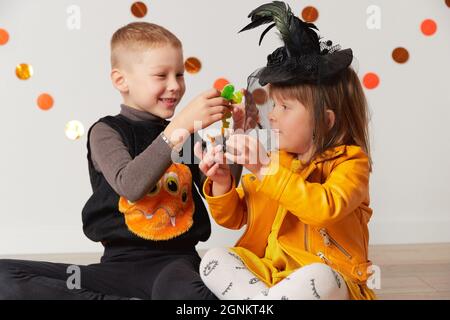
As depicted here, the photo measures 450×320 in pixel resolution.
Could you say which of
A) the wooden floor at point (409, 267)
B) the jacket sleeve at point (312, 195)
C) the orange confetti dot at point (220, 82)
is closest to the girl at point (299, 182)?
the jacket sleeve at point (312, 195)

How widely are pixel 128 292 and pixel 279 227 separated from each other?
0.28 m

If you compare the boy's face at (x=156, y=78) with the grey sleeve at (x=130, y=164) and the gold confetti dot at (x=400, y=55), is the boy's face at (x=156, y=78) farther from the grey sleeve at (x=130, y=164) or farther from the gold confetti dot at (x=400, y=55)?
the gold confetti dot at (x=400, y=55)

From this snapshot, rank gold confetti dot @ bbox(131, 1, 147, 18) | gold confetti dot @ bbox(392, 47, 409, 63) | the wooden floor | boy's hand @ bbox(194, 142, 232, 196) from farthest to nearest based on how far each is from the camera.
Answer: gold confetti dot @ bbox(392, 47, 409, 63)
gold confetti dot @ bbox(131, 1, 147, 18)
the wooden floor
boy's hand @ bbox(194, 142, 232, 196)

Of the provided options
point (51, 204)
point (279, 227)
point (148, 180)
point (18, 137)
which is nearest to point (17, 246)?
point (51, 204)

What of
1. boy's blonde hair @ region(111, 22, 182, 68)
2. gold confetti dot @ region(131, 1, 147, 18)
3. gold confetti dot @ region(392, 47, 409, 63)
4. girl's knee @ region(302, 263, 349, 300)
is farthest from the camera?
gold confetti dot @ region(392, 47, 409, 63)

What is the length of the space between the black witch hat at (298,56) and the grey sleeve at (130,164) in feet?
0.69

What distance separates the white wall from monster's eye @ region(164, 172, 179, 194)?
1.67 ft

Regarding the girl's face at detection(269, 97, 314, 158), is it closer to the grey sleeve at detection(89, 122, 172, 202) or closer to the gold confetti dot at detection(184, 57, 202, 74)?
the grey sleeve at detection(89, 122, 172, 202)

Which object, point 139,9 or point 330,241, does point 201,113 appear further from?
point 139,9

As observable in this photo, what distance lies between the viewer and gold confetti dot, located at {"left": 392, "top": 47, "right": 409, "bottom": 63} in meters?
1.61

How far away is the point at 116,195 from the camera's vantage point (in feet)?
3.51

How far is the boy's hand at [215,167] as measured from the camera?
0.96m

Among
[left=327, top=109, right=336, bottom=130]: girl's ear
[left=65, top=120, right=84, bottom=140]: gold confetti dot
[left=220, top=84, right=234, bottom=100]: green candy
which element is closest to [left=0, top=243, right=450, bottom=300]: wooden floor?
[left=65, top=120, right=84, bottom=140]: gold confetti dot

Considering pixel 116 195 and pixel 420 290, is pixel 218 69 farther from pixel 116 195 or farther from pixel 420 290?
pixel 420 290
